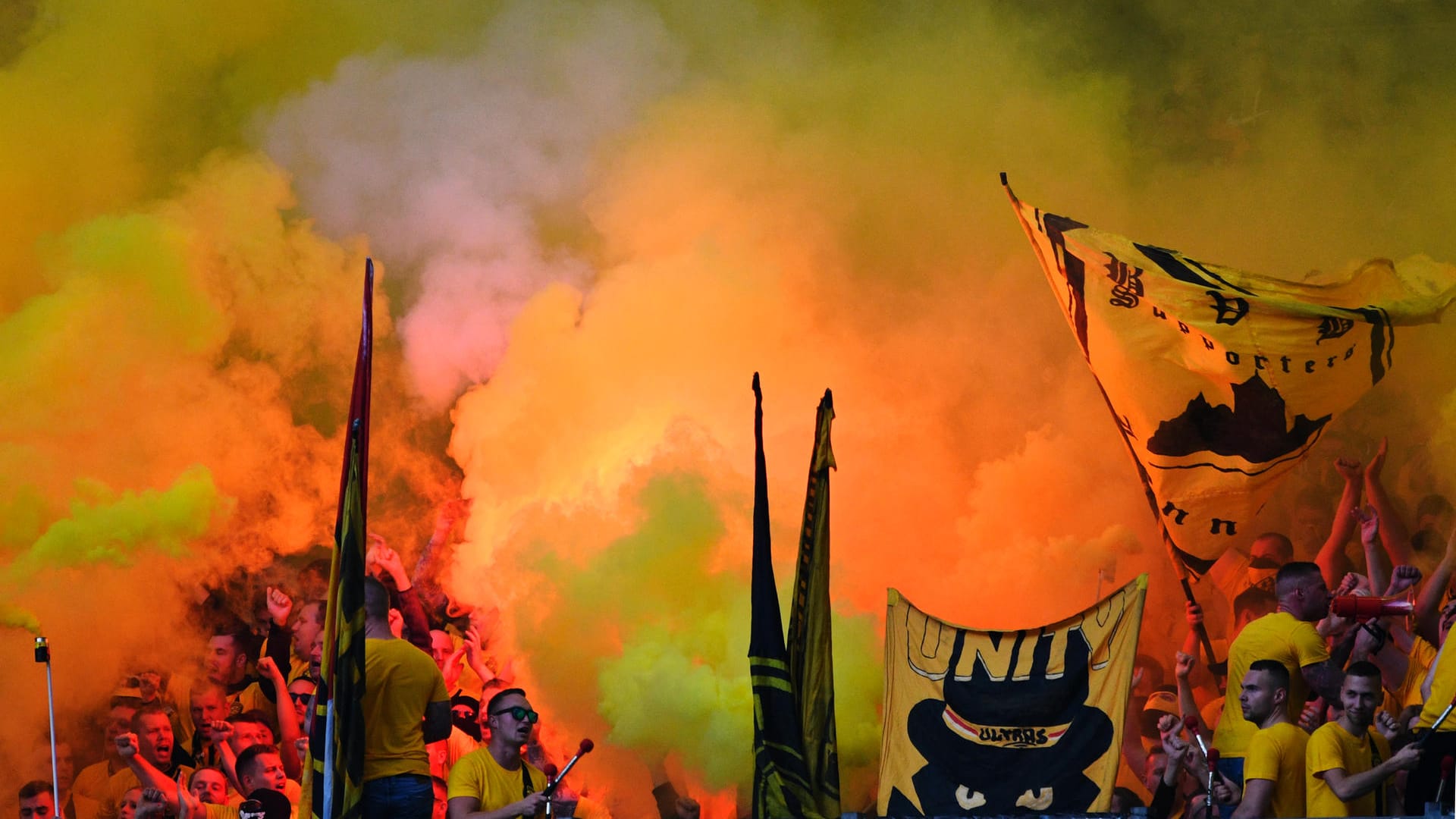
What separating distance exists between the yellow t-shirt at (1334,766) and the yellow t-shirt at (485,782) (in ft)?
8.99

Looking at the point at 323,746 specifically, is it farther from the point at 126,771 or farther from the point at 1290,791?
the point at 126,771

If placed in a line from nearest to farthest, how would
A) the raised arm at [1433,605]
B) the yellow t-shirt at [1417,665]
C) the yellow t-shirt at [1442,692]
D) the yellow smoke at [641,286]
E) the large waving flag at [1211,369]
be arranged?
1. the yellow t-shirt at [1442,692]
2. the large waving flag at [1211,369]
3. the yellow t-shirt at [1417,665]
4. the raised arm at [1433,605]
5. the yellow smoke at [641,286]

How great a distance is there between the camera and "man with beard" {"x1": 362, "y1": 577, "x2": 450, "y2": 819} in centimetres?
535

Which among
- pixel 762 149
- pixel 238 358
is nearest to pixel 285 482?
pixel 238 358

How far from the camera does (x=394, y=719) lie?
543 cm

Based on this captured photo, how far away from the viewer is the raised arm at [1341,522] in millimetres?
9383

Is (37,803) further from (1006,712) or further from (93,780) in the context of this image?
(1006,712)

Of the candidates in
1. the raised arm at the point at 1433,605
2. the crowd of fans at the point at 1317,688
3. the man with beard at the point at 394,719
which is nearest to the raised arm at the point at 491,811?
the man with beard at the point at 394,719

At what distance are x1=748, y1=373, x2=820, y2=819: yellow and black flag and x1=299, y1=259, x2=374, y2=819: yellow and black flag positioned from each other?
143 cm

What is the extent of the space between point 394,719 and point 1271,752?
9.82ft

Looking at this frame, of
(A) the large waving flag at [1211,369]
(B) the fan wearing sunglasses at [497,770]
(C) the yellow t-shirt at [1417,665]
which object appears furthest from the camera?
(C) the yellow t-shirt at [1417,665]

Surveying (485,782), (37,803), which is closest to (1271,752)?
(485,782)

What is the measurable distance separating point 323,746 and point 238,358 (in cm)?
472

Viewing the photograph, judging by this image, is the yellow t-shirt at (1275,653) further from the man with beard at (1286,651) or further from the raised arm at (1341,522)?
the raised arm at (1341,522)
